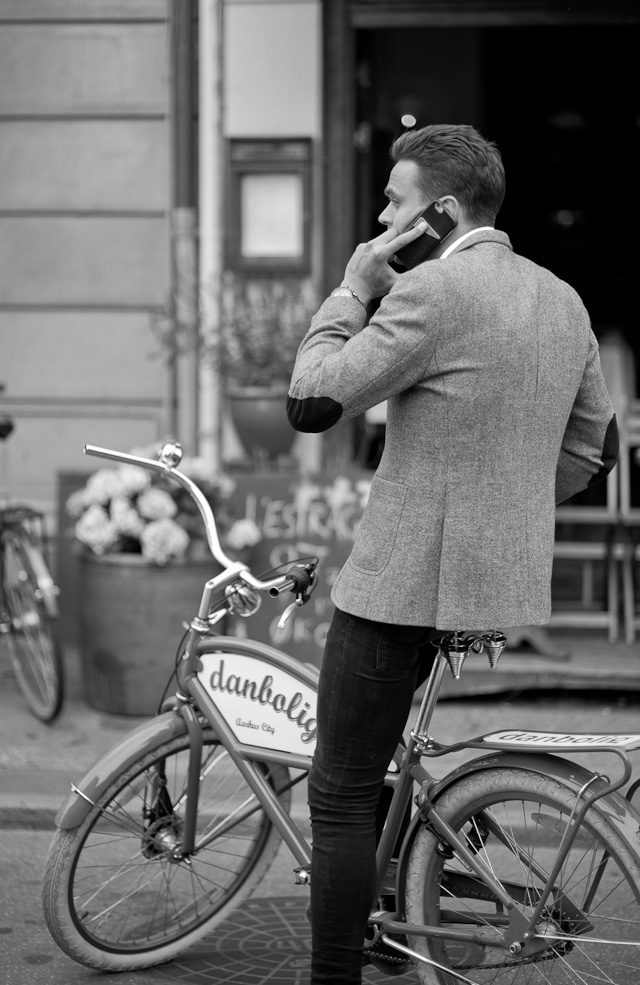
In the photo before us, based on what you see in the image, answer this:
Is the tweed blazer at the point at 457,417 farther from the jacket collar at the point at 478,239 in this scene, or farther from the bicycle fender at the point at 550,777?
the bicycle fender at the point at 550,777

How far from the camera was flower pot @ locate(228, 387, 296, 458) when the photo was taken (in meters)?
6.00

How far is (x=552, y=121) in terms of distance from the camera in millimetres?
12172

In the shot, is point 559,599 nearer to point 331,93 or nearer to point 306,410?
point 331,93

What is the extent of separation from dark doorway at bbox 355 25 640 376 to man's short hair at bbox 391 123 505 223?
6419 mm

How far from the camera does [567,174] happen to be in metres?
12.7

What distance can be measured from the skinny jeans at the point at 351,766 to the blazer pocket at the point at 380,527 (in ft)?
0.42

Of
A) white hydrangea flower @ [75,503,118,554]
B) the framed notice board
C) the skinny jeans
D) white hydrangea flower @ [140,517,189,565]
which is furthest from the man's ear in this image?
the framed notice board

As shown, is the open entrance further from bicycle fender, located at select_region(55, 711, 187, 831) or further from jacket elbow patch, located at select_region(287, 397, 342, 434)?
jacket elbow patch, located at select_region(287, 397, 342, 434)

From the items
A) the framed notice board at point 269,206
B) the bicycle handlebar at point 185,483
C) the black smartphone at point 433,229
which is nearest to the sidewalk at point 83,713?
the bicycle handlebar at point 185,483

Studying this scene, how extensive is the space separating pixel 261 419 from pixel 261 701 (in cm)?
310

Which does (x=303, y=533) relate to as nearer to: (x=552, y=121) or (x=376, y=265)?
(x=376, y=265)

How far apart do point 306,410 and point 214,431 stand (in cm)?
402

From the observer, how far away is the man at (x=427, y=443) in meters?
2.38

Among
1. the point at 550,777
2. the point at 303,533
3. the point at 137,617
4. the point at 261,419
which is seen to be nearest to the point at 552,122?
the point at 261,419
